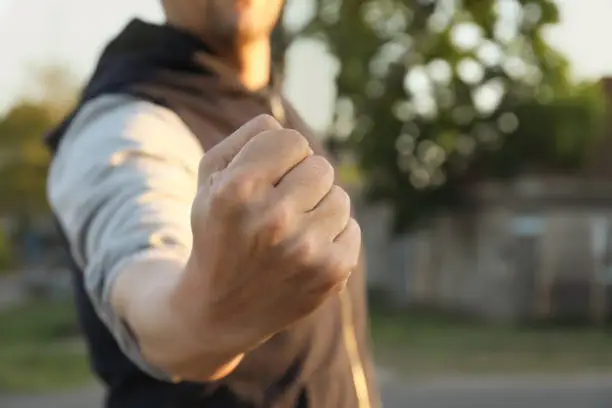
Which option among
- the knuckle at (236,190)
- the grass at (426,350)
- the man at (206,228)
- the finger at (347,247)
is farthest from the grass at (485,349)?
the knuckle at (236,190)

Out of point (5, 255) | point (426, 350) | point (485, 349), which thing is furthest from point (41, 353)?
point (5, 255)

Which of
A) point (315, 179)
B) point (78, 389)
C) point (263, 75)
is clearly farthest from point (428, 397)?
point (315, 179)

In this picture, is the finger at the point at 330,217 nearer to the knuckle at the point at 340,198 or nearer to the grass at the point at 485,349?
the knuckle at the point at 340,198

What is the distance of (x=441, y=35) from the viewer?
Result: 13.6 meters

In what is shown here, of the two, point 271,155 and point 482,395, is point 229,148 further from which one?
point 482,395

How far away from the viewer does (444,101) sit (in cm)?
1498

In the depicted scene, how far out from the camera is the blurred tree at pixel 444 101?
1335 centimetres

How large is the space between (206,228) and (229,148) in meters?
0.06

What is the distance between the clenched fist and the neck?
0.55 metres

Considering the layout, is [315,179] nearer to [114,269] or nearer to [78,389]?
[114,269]

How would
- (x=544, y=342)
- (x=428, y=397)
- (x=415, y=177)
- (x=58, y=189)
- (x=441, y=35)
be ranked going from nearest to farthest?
(x=58, y=189), (x=428, y=397), (x=544, y=342), (x=441, y=35), (x=415, y=177)

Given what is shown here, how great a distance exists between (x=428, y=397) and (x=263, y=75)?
7.49 meters

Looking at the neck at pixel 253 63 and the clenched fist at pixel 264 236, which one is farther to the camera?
the neck at pixel 253 63

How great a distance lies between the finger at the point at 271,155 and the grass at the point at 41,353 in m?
8.60
